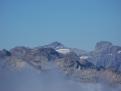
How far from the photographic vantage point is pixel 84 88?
37844mm

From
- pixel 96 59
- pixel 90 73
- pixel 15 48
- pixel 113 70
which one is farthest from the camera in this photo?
pixel 96 59

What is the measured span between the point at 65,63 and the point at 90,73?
979 centimetres

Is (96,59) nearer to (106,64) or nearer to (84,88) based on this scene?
(106,64)

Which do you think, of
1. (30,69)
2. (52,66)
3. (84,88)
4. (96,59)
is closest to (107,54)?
(96,59)

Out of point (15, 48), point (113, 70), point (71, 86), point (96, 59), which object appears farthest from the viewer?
point (96, 59)

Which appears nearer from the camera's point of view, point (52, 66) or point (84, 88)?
point (84, 88)

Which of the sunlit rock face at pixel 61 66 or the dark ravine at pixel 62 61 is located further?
the dark ravine at pixel 62 61

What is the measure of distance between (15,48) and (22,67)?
3962 mm

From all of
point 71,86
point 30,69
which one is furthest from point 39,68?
point 71,86

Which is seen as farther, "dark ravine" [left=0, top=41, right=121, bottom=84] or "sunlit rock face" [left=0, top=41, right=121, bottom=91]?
"dark ravine" [left=0, top=41, right=121, bottom=84]

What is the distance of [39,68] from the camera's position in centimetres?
5150

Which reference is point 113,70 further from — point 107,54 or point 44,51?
point 44,51

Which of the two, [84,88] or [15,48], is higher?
[15,48]

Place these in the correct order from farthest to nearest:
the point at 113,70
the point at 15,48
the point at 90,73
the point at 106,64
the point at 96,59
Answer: the point at 96,59 → the point at 15,48 → the point at 106,64 → the point at 113,70 → the point at 90,73
